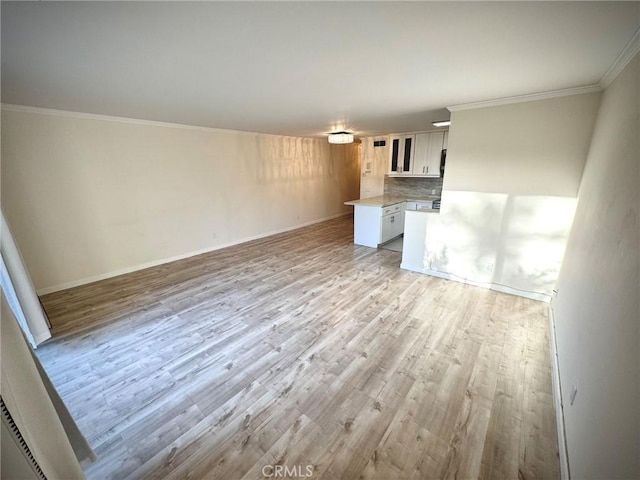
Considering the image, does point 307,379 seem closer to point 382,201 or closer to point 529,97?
point 529,97

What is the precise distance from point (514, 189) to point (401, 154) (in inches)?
122

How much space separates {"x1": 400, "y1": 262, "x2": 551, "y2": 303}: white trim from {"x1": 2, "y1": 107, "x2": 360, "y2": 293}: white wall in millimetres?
3645

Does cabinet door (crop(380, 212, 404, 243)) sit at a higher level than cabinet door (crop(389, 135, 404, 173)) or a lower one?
lower

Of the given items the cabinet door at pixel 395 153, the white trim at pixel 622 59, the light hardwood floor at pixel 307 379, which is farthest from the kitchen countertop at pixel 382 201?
the white trim at pixel 622 59

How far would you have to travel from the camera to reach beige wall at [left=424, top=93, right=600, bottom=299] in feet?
8.89

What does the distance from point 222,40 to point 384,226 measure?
14.0 feet

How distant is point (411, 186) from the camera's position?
6.30 m

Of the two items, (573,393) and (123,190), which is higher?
(123,190)

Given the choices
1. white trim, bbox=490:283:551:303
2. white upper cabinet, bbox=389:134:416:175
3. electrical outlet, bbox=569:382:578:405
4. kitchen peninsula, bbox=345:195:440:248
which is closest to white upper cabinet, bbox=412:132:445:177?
white upper cabinet, bbox=389:134:416:175

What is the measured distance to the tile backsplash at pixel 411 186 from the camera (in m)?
6.00

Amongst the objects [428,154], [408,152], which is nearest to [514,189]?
[428,154]

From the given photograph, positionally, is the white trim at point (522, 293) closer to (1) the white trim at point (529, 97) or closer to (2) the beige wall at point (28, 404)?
(1) the white trim at point (529, 97)

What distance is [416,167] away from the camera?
5668 millimetres

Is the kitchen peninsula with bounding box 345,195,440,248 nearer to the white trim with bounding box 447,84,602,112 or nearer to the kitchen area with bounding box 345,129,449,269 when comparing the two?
the kitchen area with bounding box 345,129,449,269
